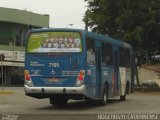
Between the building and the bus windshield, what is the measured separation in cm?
3691

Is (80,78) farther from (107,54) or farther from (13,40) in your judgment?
(13,40)

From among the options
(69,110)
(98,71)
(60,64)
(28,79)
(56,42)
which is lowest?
(69,110)

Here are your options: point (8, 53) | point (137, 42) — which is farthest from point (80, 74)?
point (8, 53)

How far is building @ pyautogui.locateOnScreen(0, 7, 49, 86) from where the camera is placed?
199 feet

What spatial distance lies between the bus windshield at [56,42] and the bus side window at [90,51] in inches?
21.1

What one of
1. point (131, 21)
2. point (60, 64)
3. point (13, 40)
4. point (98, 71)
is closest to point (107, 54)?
point (98, 71)

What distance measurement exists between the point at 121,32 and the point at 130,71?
18310mm

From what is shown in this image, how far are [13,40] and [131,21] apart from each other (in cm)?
1813

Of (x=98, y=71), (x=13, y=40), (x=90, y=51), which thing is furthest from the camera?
(x=13, y=40)

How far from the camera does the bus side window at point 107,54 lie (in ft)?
84.0

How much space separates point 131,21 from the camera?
48.8 metres

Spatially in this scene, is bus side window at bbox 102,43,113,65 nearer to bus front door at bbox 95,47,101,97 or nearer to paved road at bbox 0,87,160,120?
bus front door at bbox 95,47,101,97

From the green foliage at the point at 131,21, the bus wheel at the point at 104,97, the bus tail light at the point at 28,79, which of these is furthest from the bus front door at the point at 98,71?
the green foliage at the point at 131,21

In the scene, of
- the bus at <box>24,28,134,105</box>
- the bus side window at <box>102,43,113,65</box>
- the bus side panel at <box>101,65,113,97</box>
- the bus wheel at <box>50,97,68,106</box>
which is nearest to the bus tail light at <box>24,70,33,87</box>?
the bus at <box>24,28,134,105</box>
